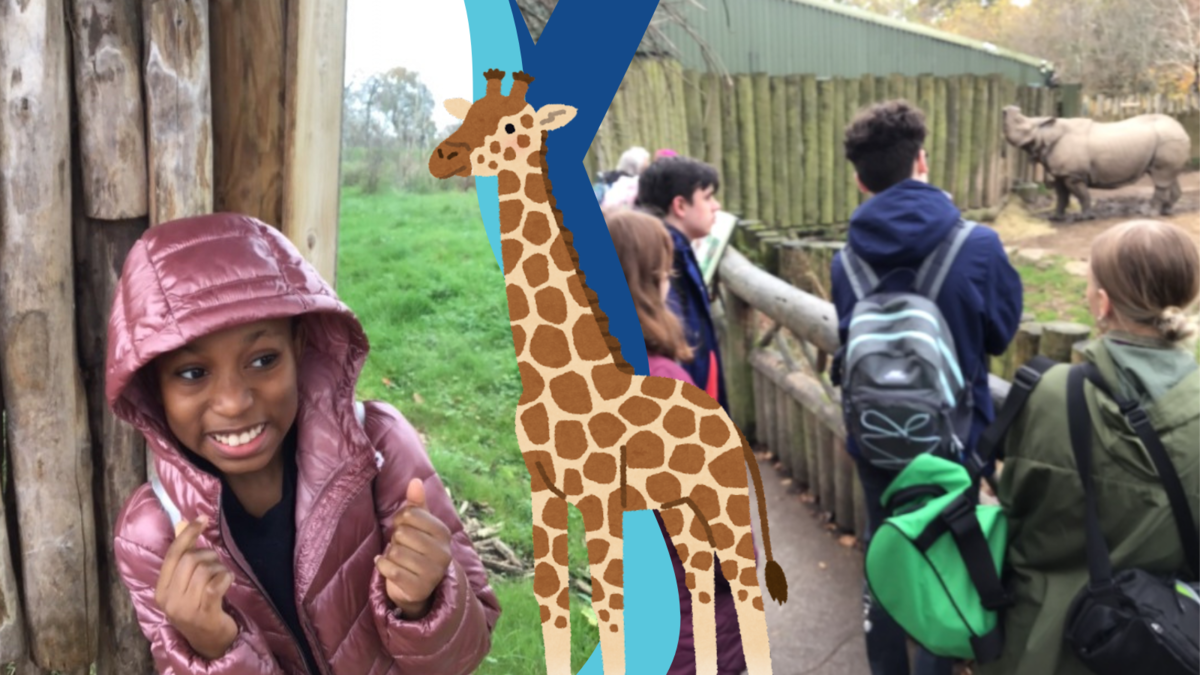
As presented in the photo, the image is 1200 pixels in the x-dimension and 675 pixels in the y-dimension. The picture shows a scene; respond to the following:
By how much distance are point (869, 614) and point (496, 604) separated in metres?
1.43

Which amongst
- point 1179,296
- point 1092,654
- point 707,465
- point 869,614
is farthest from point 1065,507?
point 707,465

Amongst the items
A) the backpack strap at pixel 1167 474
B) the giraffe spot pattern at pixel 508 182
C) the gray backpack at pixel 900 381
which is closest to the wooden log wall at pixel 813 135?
the gray backpack at pixel 900 381

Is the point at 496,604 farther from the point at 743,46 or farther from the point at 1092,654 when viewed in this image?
the point at 743,46

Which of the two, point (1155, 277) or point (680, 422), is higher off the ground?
point (1155, 277)

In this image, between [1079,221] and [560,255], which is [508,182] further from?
[1079,221]

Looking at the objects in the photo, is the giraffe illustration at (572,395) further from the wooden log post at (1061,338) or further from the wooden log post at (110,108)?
the wooden log post at (1061,338)

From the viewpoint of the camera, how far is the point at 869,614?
2.34m

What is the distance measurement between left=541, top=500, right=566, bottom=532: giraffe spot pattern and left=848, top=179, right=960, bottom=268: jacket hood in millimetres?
1290

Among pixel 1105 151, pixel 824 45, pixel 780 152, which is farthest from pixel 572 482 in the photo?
pixel 824 45

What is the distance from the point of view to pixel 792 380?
3832mm

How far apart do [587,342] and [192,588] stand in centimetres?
55

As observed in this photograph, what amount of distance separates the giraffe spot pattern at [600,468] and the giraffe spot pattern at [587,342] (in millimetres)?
89

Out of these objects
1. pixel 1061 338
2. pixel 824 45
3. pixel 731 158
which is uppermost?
pixel 824 45

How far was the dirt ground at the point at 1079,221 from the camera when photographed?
7.85 metres
